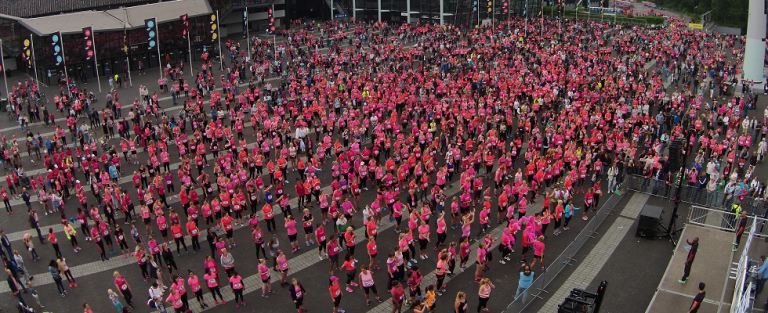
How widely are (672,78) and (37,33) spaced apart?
140ft

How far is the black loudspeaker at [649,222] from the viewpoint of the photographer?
17750mm

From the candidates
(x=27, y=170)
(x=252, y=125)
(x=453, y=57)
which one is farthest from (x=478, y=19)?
(x=27, y=170)

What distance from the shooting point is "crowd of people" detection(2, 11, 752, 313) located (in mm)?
16062

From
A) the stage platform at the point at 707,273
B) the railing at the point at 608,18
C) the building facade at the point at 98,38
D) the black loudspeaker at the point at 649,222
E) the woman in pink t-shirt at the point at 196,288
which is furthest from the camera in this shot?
the railing at the point at 608,18

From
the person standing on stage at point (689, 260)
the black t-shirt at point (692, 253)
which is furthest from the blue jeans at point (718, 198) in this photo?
the black t-shirt at point (692, 253)

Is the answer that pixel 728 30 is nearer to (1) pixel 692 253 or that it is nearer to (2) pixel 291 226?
(1) pixel 692 253

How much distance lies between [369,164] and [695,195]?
38.8 feet

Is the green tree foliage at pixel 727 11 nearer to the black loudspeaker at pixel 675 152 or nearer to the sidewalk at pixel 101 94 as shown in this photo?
the sidewalk at pixel 101 94

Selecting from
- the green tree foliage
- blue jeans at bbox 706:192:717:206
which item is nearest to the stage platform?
blue jeans at bbox 706:192:717:206

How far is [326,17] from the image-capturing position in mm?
70000

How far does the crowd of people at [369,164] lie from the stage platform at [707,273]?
318cm

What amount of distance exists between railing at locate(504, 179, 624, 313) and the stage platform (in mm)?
2487

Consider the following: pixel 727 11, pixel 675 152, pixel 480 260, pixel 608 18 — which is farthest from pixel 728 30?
pixel 480 260

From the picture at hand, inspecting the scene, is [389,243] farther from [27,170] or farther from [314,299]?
[27,170]
